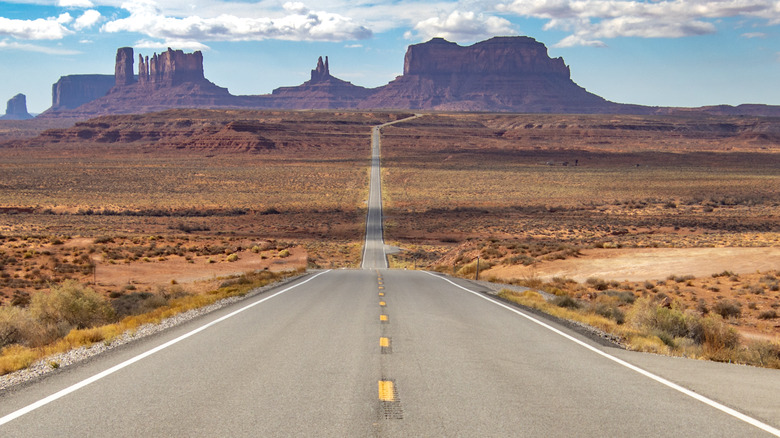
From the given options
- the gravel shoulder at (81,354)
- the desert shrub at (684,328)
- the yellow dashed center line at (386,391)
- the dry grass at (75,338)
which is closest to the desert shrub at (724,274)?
the desert shrub at (684,328)

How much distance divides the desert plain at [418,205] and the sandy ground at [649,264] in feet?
0.54

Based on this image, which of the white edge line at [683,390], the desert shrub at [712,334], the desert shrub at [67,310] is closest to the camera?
the white edge line at [683,390]

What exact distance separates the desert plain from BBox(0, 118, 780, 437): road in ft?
27.1

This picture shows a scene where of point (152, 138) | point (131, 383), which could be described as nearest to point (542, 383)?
point (131, 383)

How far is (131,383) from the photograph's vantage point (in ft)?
23.7

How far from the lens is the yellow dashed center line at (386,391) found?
6.61 meters

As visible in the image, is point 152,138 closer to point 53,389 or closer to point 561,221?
point 561,221

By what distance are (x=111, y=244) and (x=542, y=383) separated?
40.7 m

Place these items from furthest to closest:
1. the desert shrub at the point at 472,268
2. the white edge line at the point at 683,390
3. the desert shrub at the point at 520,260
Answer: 1. the desert shrub at the point at 472,268
2. the desert shrub at the point at 520,260
3. the white edge line at the point at 683,390

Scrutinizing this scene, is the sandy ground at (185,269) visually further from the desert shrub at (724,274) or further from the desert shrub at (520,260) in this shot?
the desert shrub at (724,274)

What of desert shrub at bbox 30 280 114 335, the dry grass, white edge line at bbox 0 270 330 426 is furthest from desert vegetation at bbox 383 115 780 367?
desert shrub at bbox 30 280 114 335

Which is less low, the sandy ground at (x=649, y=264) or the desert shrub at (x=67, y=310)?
the desert shrub at (x=67, y=310)

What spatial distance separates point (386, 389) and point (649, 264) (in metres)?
23.1

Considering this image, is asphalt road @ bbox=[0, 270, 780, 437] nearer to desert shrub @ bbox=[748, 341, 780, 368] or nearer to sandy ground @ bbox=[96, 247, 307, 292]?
desert shrub @ bbox=[748, 341, 780, 368]
